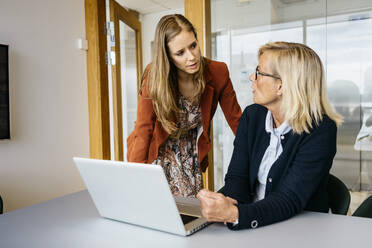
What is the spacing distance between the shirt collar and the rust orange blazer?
513 millimetres

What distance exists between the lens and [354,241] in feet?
2.89

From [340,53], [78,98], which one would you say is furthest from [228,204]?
[78,98]

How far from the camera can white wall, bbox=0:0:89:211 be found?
2535 millimetres

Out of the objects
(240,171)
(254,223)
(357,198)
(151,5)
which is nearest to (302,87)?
(240,171)

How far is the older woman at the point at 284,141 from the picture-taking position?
1.16 m

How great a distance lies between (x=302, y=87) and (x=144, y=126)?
2.87 feet

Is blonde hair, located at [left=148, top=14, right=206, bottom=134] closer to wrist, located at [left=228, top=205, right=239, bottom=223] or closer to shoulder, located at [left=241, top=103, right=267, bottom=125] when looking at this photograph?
shoulder, located at [left=241, top=103, right=267, bottom=125]

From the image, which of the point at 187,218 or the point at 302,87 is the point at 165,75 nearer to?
the point at 302,87

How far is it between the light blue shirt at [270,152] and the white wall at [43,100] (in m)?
1.92

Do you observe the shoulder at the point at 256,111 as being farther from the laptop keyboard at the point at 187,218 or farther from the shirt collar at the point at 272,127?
the laptop keyboard at the point at 187,218

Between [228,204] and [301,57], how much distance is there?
653mm

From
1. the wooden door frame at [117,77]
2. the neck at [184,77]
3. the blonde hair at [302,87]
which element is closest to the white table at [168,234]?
the blonde hair at [302,87]

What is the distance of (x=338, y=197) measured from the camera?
4.48ft

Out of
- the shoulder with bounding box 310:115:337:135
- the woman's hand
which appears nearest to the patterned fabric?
the shoulder with bounding box 310:115:337:135
